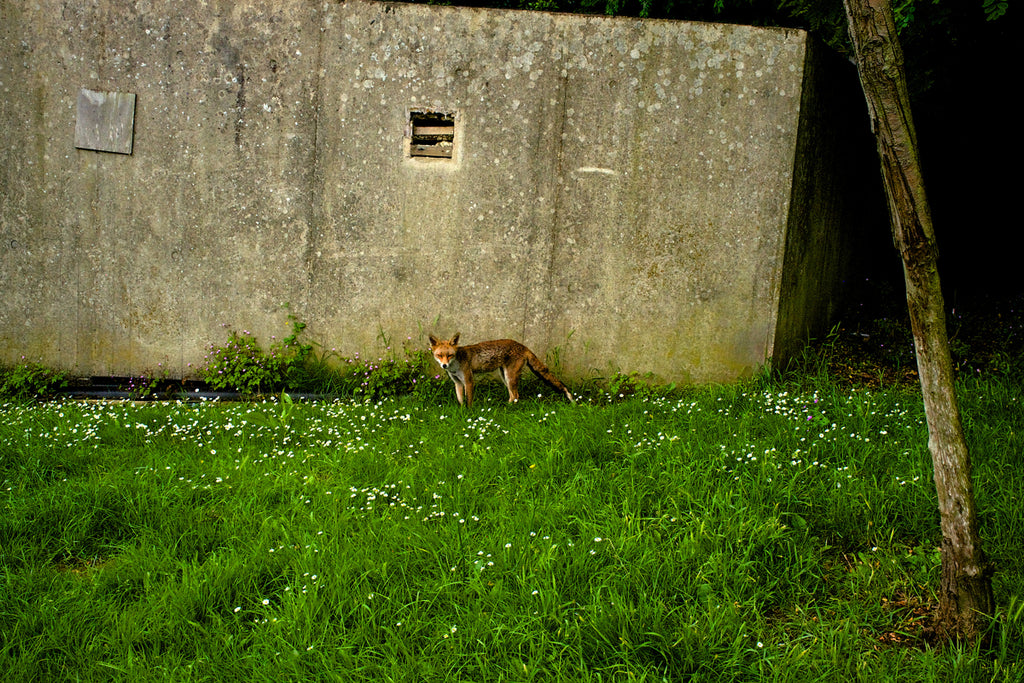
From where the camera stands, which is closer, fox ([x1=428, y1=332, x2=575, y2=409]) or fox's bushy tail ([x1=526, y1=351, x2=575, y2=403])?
fox ([x1=428, y1=332, x2=575, y2=409])

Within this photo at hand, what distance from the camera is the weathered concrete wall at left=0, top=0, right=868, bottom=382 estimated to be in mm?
5648

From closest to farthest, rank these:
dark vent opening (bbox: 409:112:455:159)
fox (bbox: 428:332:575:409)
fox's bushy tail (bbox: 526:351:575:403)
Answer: fox (bbox: 428:332:575:409)
fox's bushy tail (bbox: 526:351:575:403)
dark vent opening (bbox: 409:112:455:159)

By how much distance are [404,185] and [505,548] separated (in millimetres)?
3544

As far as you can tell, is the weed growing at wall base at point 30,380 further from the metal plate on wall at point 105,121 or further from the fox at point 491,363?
the fox at point 491,363

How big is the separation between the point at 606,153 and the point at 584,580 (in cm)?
366

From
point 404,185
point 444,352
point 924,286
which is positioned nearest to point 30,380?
point 404,185

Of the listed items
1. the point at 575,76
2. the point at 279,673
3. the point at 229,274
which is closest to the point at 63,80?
the point at 229,274

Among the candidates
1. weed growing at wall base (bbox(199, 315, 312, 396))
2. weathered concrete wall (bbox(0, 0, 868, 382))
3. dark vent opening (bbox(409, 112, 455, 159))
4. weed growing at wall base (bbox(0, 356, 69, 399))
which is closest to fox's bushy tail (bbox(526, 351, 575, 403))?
weathered concrete wall (bbox(0, 0, 868, 382))

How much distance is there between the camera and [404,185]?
19.3 feet

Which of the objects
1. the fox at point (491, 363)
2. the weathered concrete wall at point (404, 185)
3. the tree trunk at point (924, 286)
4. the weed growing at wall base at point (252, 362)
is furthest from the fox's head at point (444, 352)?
the tree trunk at point (924, 286)

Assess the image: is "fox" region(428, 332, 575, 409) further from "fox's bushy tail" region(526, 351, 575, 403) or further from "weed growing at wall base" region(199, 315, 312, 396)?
"weed growing at wall base" region(199, 315, 312, 396)

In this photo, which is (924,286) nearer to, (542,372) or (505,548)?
(505,548)

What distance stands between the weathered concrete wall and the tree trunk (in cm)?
299

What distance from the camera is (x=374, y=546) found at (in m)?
3.31
